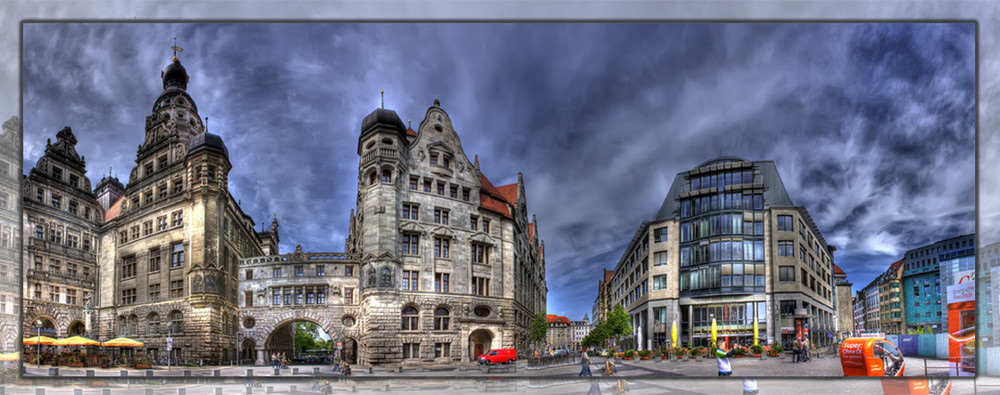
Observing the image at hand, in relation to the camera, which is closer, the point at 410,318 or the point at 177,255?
the point at 177,255

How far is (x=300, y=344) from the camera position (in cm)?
1440

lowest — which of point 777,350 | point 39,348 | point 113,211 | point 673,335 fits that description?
point 777,350

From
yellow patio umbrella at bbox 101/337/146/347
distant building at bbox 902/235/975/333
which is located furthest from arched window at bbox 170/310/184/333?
distant building at bbox 902/235/975/333

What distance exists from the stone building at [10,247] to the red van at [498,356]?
34.3ft

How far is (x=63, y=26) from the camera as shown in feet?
40.7

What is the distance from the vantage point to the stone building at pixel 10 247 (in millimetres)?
12898

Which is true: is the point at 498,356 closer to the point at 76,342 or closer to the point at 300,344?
the point at 300,344

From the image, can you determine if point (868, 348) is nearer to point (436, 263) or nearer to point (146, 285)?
point (436, 263)

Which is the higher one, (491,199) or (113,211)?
(491,199)

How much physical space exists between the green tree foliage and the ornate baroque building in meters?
3.80

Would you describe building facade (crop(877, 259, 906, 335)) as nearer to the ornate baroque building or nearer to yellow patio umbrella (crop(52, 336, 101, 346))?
the ornate baroque building

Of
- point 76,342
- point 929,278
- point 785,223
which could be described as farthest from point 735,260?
point 76,342

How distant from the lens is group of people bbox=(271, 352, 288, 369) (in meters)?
13.7

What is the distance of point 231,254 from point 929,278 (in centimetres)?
1692
